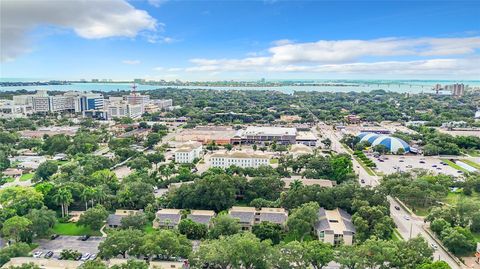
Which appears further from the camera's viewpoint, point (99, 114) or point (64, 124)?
point (99, 114)

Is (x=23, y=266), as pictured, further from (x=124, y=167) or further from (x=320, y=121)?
(x=320, y=121)

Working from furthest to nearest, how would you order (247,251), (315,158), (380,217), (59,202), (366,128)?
(366,128) → (315,158) → (59,202) → (380,217) → (247,251)

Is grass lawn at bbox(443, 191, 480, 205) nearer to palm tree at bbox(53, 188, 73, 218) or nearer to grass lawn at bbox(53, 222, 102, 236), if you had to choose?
grass lawn at bbox(53, 222, 102, 236)

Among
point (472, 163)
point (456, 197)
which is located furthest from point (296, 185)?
point (472, 163)

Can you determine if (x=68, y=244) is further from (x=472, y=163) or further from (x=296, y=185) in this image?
(x=472, y=163)

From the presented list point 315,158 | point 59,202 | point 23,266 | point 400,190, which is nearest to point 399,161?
point 315,158
